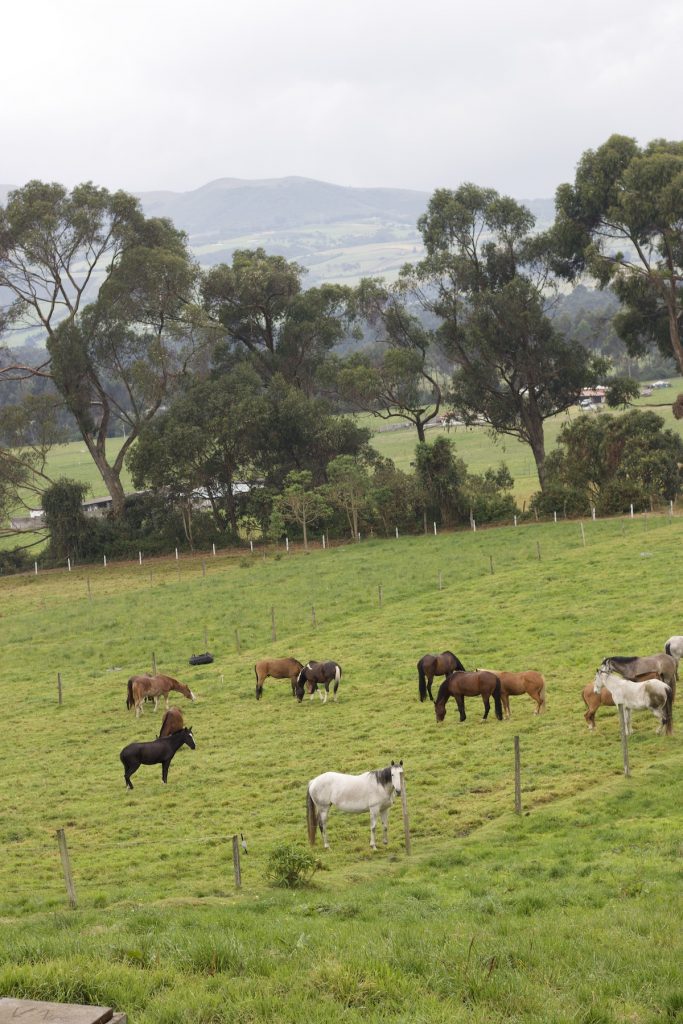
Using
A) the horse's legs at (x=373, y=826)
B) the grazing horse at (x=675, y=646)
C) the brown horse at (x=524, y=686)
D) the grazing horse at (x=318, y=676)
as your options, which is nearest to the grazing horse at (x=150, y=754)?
the grazing horse at (x=318, y=676)

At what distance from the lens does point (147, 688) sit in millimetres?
25828

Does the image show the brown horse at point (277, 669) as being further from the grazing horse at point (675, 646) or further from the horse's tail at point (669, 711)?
the horse's tail at point (669, 711)

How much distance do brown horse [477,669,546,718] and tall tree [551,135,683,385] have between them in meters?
37.4

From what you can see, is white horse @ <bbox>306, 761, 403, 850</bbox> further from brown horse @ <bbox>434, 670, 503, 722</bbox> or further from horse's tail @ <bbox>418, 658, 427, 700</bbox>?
horse's tail @ <bbox>418, 658, 427, 700</bbox>

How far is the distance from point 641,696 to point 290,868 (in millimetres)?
8560

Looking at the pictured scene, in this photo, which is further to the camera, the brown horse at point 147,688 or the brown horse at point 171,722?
the brown horse at point 147,688

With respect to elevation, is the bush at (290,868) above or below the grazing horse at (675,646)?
below

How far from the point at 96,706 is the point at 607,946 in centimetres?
1891

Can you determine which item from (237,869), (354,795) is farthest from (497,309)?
(237,869)

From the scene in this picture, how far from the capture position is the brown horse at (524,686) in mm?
21656

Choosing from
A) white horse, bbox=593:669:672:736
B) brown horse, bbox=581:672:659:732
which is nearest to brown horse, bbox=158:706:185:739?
brown horse, bbox=581:672:659:732

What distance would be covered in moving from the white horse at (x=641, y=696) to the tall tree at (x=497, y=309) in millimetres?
38984

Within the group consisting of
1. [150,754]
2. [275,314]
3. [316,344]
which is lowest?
[150,754]

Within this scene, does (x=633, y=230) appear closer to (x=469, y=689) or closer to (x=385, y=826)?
(x=469, y=689)
